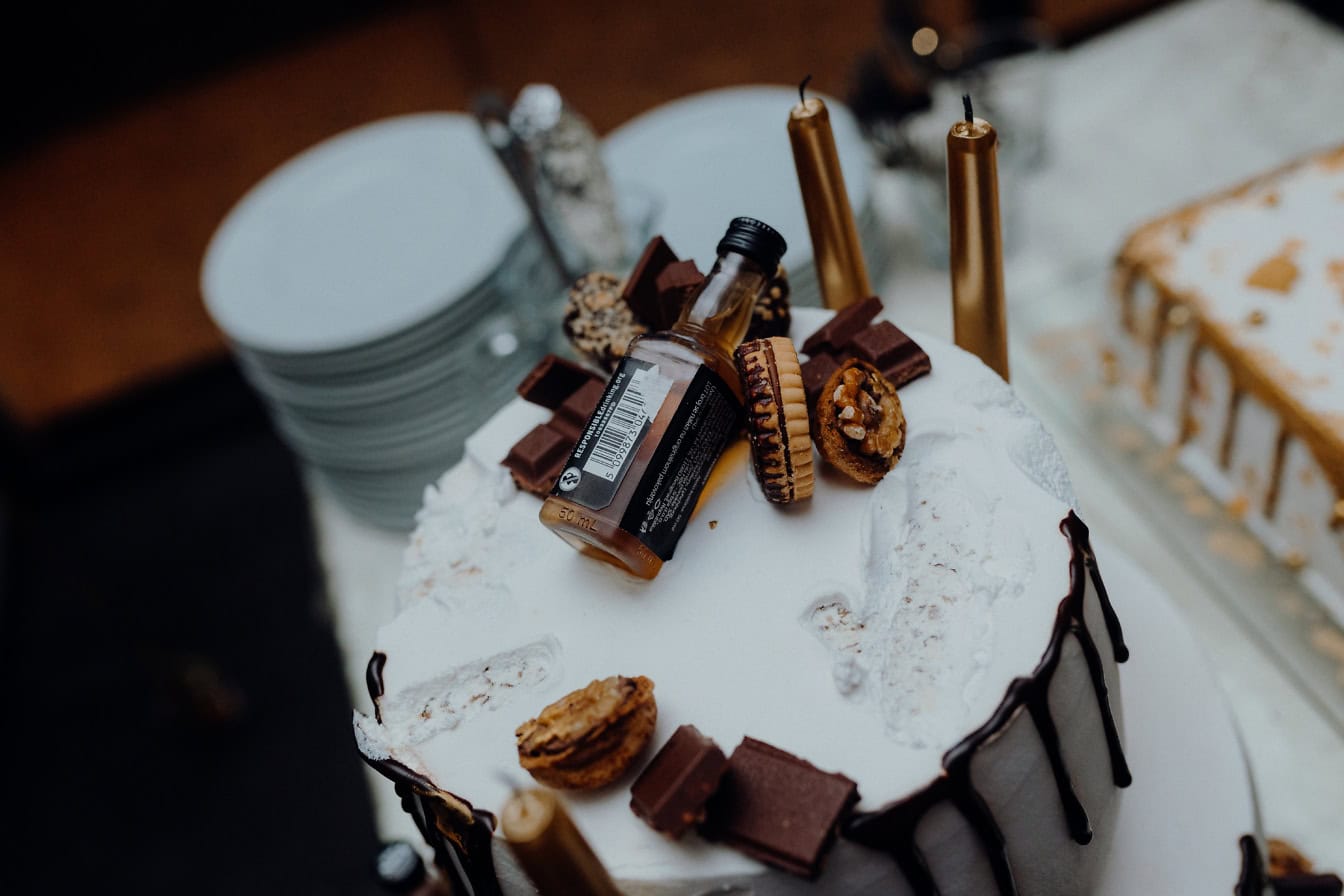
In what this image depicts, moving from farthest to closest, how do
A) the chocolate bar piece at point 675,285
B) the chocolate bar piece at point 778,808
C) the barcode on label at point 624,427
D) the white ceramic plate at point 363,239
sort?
1. the white ceramic plate at point 363,239
2. the chocolate bar piece at point 675,285
3. the barcode on label at point 624,427
4. the chocolate bar piece at point 778,808

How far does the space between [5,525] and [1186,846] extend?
9.55 feet

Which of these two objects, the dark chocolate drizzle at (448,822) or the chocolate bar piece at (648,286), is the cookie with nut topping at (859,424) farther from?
the dark chocolate drizzle at (448,822)

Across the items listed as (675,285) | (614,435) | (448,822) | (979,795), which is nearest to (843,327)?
(675,285)

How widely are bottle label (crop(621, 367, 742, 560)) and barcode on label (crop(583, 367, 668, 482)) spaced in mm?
19

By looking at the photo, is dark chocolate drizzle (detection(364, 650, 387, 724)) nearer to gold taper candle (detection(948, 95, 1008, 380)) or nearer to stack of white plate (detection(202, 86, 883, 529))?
stack of white plate (detection(202, 86, 883, 529))

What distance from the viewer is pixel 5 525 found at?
2.88 metres

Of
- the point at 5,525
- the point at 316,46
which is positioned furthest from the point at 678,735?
the point at 316,46

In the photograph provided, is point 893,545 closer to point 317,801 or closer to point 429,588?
point 429,588

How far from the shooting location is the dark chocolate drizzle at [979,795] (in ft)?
2.37

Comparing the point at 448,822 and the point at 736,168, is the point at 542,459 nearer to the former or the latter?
the point at 448,822

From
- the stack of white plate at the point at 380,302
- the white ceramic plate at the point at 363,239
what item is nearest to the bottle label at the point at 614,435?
the stack of white plate at the point at 380,302

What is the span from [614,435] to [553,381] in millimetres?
201

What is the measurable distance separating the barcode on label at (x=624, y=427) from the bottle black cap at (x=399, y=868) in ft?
1.51

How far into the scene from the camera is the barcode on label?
0.80 m
